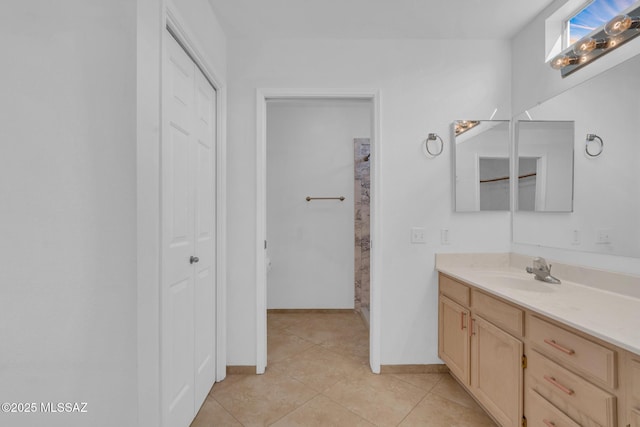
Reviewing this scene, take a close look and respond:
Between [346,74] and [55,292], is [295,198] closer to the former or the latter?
[346,74]

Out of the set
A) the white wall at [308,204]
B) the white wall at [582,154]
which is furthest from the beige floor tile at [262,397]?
the white wall at [582,154]

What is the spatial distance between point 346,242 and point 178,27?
2.53m

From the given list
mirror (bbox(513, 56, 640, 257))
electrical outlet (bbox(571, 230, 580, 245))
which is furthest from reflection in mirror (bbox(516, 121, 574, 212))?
electrical outlet (bbox(571, 230, 580, 245))

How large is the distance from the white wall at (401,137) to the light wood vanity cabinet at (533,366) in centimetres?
29

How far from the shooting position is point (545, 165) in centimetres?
179

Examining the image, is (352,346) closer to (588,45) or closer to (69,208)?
(69,208)

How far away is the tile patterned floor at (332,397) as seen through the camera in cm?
157

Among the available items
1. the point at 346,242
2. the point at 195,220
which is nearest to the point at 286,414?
the point at 195,220

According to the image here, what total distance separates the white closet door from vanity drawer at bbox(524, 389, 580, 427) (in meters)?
1.74

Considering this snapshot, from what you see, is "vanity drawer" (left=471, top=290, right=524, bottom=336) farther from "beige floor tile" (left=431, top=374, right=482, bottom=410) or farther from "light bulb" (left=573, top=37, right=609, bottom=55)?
"light bulb" (left=573, top=37, right=609, bottom=55)

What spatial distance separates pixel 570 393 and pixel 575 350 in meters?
0.17

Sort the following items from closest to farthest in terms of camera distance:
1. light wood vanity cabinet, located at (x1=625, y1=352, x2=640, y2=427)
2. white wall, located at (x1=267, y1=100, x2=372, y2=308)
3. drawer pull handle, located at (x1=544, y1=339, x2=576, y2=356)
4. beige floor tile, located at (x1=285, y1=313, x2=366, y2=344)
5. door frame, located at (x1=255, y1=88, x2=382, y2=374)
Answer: light wood vanity cabinet, located at (x1=625, y1=352, x2=640, y2=427)
drawer pull handle, located at (x1=544, y1=339, x2=576, y2=356)
door frame, located at (x1=255, y1=88, x2=382, y2=374)
beige floor tile, located at (x1=285, y1=313, x2=366, y2=344)
white wall, located at (x1=267, y1=100, x2=372, y2=308)

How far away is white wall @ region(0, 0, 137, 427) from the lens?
38.5 inches

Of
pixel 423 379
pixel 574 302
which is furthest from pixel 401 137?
pixel 423 379
